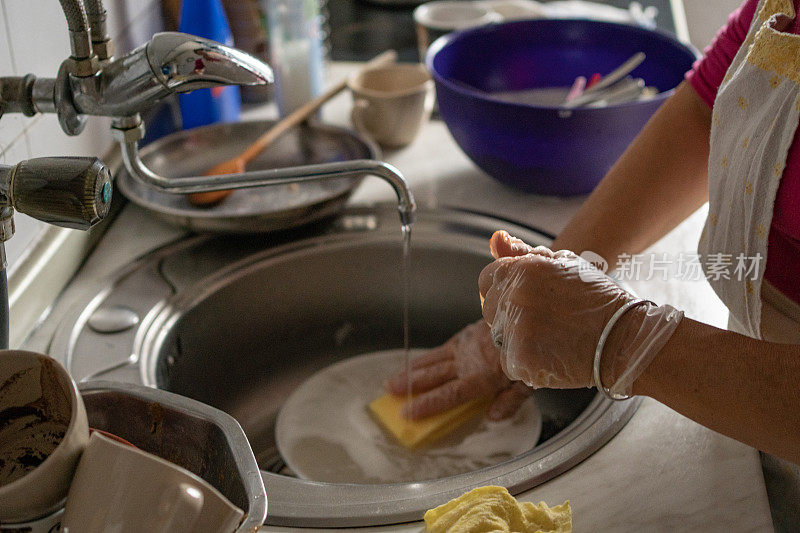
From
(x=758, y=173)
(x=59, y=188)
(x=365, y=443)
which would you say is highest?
(x=59, y=188)

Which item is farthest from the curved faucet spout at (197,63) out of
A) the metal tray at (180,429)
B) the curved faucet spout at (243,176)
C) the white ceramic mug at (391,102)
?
the white ceramic mug at (391,102)

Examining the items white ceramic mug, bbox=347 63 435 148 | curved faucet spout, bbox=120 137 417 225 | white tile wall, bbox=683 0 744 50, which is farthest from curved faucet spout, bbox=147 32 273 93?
white tile wall, bbox=683 0 744 50

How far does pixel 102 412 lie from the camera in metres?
Result: 0.65

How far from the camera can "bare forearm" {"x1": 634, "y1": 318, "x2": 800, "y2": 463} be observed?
24.5 inches

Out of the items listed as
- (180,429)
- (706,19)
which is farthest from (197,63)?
(706,19)

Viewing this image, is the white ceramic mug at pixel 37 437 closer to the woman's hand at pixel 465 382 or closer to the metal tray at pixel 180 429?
the metal tray at pixel 180 429

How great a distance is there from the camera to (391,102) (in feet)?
4.45

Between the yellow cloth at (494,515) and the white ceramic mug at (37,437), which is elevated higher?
the white ceramic mug at (37,437)

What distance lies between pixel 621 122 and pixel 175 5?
931 mm

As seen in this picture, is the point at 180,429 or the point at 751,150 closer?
the point at 180,429

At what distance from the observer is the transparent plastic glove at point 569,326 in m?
0.68

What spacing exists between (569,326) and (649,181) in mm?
362

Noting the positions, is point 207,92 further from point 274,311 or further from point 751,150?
point 751,150

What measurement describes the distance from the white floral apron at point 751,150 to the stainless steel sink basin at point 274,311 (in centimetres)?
20
